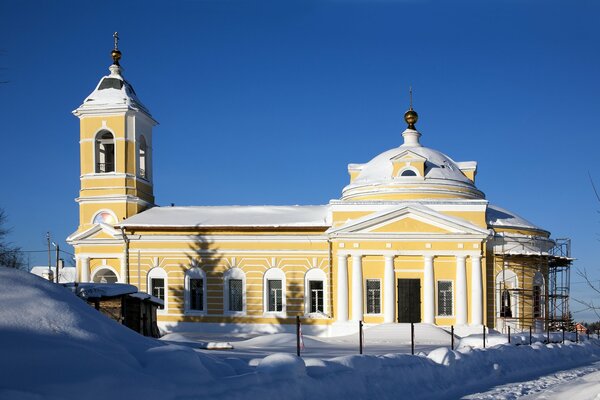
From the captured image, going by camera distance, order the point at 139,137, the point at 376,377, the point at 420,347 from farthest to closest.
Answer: the point at 139,137
the point at 420,347
the point at 376,377

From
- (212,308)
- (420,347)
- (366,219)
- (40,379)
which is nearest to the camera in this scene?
(40,379)

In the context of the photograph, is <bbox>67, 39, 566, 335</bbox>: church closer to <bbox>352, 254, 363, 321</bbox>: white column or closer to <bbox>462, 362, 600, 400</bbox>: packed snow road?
<bbox>352, 254, 363, 321</bbox>: white column

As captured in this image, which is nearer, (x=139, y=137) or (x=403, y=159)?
(x=403, y=159)

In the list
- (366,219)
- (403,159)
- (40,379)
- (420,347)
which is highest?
(403,159)

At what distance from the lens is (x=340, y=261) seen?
115 ft

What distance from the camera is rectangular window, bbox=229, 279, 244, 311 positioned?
3719cm

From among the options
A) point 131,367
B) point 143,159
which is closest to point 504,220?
point 143,159

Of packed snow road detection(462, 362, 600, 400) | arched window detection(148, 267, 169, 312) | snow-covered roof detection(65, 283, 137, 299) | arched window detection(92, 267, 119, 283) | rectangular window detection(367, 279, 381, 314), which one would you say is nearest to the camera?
packed snow road detection(462, 362, 600, 400)

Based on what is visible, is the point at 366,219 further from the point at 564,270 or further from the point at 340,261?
the point at 564,270

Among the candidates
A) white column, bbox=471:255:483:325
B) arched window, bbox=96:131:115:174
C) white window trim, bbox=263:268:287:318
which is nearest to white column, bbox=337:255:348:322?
white window trim, bbox=263:268:287:318

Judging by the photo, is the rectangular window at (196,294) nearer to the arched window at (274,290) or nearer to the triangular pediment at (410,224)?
the arched window at (274,290)

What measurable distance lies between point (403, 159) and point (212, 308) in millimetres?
10490

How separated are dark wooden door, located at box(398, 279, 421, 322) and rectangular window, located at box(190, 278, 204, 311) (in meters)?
8.68

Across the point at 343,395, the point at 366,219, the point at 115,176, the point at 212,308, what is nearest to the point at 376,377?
the point at 343,395
